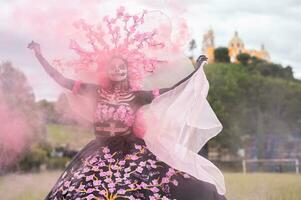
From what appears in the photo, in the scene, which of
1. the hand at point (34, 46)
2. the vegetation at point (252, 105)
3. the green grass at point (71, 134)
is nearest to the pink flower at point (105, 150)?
the hand at point (34, 46)

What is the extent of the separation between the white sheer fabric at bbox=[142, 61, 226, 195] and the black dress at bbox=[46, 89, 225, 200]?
0.41 ft

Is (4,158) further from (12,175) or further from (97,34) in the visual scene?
(12,175)

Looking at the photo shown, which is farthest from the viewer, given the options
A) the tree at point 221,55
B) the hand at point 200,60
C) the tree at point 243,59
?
the tree at point 221,55

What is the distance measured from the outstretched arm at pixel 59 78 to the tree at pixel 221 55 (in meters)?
51.2

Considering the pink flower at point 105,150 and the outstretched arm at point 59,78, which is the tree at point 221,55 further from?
the pink flower at point 105,150

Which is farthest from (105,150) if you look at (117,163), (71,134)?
(71,134)

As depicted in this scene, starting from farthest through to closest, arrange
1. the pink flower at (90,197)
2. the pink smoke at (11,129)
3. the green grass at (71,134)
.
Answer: the green grass at (71,134)
the pink smoke at (11,129)
the pink flower at (90,197)

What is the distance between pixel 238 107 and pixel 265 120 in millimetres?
Answer: 3120

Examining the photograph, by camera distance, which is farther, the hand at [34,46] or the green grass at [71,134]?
the green grass at [71,134]

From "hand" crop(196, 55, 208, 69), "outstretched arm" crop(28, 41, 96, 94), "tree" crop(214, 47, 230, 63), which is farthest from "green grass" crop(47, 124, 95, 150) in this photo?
"tree" crop(214, 47, 230, 63)

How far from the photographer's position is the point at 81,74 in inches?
243

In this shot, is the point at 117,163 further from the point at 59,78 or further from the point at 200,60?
the point at 200,60

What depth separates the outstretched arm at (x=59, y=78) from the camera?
6.00 metres

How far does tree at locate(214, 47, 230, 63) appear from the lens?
57.4 meters
